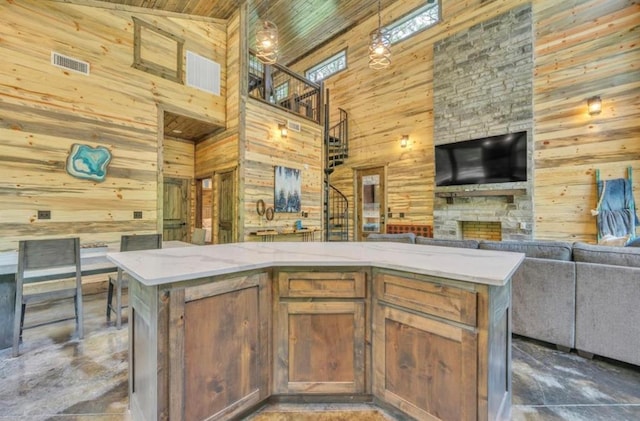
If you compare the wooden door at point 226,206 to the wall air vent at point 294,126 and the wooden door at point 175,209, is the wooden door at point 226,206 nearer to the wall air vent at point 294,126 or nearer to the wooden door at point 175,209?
the wooden door at point 175,209

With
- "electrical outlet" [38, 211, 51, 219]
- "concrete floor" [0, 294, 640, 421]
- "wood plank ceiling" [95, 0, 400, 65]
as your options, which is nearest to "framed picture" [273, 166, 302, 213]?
"wood plank ceiling" [95, 0, 400, 65]

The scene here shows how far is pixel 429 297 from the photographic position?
142 cm

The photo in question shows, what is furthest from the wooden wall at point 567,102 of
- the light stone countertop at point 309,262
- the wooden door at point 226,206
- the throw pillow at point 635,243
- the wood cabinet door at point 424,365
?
the wood cabinet door at point 424,365

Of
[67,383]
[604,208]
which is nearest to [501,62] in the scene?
[604,208]

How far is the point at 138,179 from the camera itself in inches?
176

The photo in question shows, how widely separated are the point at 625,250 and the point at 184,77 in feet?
20.0

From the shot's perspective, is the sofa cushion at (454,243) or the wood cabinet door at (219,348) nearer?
the wood cabinet door at (219,348)

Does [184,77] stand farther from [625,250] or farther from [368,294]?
[625,250]

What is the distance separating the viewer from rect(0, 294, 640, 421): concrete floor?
171 cm

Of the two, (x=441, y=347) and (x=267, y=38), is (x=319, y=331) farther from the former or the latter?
(x=267, y=38)

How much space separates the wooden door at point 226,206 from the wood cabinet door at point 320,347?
398cm

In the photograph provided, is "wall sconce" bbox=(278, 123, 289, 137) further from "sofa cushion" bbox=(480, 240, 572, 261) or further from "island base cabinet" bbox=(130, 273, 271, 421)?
"island base cabinet" bbox=(130, 273, 271, 421)

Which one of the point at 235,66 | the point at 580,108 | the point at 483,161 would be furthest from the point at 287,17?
the point at 580,108

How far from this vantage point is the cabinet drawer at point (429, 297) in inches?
51.7
